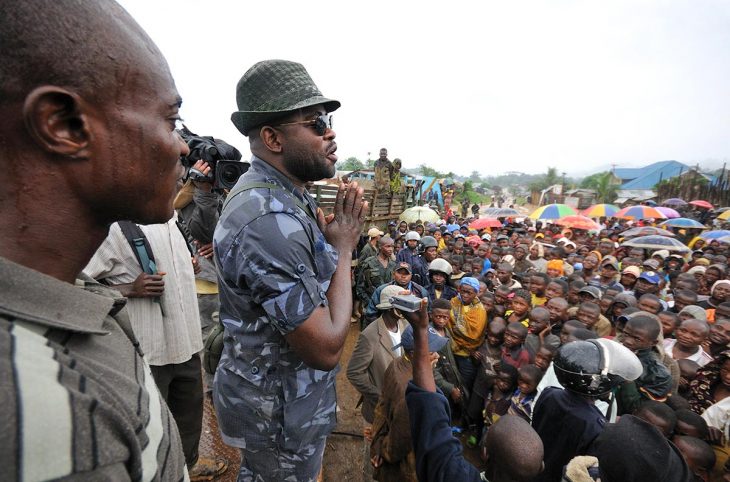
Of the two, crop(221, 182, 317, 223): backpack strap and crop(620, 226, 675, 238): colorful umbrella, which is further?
crop(620, 226, 675, 238): colorful umbrella

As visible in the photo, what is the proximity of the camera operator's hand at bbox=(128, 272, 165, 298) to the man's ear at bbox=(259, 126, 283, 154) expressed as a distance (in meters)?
1.25

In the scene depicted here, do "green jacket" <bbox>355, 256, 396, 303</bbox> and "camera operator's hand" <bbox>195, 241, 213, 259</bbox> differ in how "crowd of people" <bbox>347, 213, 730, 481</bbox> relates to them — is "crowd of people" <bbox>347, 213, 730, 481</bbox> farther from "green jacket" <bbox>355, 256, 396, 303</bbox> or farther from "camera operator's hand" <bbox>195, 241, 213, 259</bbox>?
"camera operator's hand" <bbox>195, 241, 213, 259</bbox>

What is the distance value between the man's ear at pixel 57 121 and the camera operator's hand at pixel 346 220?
1.01 metres

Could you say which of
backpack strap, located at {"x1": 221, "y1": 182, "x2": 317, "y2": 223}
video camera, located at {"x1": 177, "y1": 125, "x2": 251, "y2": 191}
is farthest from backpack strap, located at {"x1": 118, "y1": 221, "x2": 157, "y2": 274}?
backpack strap, located at {"x1": 221, "y1": 182, "x2": 317, "y2": 223}

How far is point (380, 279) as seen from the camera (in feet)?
19.7

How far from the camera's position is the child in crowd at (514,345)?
140 inches

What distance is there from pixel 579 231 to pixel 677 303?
10713mm

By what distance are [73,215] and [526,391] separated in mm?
3399

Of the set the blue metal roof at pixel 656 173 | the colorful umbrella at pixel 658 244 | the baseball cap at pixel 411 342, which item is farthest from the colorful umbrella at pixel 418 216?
the blue metal roof at pixel 656 173

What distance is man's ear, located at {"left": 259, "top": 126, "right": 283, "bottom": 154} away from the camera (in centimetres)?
158

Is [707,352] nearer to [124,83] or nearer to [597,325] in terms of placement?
[597,325]

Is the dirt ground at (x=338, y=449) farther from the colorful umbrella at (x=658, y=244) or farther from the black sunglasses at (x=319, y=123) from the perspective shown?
the colorful umbrella at (x=658, y=244)

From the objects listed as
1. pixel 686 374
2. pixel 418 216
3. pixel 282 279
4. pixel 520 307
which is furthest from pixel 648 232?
pixel 282 279

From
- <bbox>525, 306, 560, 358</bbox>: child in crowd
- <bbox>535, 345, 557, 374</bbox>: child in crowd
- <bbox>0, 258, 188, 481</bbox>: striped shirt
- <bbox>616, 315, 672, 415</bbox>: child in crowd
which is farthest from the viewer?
<bbox>525, 306, 560, 358</bbox>: child in crowd
